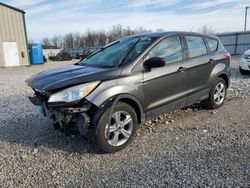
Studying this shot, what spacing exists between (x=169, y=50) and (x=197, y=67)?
0.78 meters

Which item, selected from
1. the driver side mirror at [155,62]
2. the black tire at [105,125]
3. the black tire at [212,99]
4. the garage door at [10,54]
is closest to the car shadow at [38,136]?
the black tire at [105,125]

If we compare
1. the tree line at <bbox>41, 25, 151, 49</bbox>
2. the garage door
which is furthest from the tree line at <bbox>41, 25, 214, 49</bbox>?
the garage door

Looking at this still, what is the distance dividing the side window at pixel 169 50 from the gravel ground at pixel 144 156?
1.28 m

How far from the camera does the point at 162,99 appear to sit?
4086 millimetres

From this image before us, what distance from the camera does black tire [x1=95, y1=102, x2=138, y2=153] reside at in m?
3.28

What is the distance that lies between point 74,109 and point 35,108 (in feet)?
10.2

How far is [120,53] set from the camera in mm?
4125

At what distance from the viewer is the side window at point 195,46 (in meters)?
4.66

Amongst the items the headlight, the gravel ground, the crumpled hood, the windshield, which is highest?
the windshield

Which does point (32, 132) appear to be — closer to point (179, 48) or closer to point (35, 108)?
point (35, 108)

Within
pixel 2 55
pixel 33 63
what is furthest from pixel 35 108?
pixel 33 63

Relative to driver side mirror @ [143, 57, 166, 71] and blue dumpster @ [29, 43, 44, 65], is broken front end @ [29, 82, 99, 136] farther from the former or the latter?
blue dumpster @ [29, 43, 44, 65]

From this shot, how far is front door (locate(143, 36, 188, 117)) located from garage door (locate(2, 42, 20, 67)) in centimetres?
1971

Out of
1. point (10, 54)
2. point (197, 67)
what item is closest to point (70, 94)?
point (197, 67)
